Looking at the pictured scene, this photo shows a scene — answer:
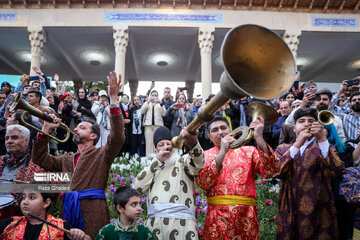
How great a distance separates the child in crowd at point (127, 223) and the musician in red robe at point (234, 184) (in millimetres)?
660

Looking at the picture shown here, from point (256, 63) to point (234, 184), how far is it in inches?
62.6

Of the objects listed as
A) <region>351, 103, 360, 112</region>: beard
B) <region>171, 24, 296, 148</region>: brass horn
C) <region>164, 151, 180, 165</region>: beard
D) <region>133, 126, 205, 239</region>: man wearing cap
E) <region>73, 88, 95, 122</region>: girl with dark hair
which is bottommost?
<region>133, 126, 205, 239</region>: man wearing cap

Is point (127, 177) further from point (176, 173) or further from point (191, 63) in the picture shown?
point (191, 63)

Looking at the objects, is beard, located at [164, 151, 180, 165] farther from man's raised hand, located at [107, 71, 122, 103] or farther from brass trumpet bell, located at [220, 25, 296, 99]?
brass trumpet bell, located at [220, 25, 296, 99]

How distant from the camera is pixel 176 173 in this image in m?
3.10

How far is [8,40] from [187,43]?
947 centimetres

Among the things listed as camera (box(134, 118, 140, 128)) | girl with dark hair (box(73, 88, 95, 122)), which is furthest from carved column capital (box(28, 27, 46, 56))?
camera (box(134, 118, 140, 128))

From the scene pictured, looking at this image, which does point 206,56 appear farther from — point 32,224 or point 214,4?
point 32,224

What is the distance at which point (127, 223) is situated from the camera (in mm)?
2785

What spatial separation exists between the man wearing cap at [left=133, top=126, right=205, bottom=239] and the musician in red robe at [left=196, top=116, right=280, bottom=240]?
18 centimetres

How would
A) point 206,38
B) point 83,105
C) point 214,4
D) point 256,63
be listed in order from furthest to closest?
1. point 214,4
2. point 206,38
3. point 83,105
4. point 256,63

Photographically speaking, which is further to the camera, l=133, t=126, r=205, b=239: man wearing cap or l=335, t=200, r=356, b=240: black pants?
l=335, t=200, r=356, b=240: black pants

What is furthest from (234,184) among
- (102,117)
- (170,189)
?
(102,117)

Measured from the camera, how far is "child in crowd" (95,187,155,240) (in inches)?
105
